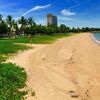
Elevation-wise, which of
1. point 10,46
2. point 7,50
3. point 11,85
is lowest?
point 10,46

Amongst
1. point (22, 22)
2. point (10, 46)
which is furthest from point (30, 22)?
point (10, 46)

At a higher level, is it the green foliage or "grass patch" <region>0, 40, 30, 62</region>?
the green foliage

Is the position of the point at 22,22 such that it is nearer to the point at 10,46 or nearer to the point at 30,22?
the point at 30,22

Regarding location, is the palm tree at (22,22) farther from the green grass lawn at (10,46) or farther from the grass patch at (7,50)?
the grass patch at (7,50)

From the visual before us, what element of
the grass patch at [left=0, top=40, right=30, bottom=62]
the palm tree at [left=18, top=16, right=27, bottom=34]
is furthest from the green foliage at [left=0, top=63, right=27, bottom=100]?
the palm tree at [left=18, top=16, right=27, bottom=34]

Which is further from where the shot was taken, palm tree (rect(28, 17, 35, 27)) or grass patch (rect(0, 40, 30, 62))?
palm tree (rect(28, 17, 35, 27))

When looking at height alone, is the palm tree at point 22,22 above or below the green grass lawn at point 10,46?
above

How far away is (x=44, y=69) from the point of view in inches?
709

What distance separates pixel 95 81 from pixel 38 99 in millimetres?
4105

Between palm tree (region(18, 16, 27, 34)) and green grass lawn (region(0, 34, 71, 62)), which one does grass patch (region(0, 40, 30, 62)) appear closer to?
green grass lawn (region(0, 34, 71, 62))

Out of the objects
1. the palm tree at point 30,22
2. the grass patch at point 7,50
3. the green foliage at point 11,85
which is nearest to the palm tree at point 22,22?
the palm tree at point 30,22

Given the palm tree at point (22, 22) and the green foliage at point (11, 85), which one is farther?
the palm tree at point (22, 22)

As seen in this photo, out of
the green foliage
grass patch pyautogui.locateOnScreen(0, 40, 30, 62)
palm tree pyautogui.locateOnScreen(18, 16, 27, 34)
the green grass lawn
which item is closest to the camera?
the green foliage

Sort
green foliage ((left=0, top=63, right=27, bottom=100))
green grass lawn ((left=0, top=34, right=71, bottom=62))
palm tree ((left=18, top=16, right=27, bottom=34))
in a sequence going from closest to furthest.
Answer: green foliage ((left=0, top=63, right=27, bottom=100))
green grass lawn ((left=0, top=34, right=71, bottom=62))
palm tree ((left=18, top=16, right=27, bottom=34))
